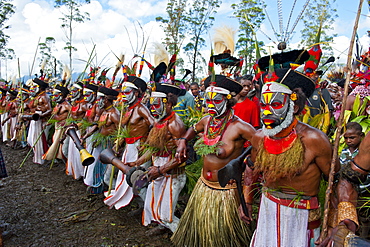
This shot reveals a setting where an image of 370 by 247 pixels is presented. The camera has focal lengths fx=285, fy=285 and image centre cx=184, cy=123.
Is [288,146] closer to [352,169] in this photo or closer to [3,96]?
[352,169]

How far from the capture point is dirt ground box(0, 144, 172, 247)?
4035 mm

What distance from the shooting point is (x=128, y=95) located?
506cm

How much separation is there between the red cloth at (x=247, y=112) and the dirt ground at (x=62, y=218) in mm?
2301

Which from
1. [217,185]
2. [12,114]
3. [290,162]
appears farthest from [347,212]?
[12,114]

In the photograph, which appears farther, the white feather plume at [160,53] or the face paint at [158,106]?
the white feather plume at [160,53]

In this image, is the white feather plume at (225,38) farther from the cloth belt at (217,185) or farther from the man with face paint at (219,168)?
the cloth belt at (217,185)

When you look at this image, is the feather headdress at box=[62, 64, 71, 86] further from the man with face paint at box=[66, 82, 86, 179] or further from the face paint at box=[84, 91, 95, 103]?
the face paint at box=[84, 91, 95, 103]

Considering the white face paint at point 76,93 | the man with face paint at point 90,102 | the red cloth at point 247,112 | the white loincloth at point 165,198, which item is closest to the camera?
the white loincloth at point 165,198

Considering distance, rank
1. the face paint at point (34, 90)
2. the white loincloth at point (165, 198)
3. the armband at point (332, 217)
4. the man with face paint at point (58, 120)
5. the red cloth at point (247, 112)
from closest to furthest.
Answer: the armband at point (332, 217) < the white loincloth at point (165, 198) < the red cloth at point (247, 112) < the man with face paint at point (58, 120) < the face paint at point (34, 90)

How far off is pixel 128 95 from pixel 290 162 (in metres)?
3.50

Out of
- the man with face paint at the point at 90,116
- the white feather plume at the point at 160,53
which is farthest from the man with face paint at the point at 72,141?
the white feather plume at the point at 160,53

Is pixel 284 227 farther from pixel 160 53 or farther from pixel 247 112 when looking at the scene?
pixel 160 53

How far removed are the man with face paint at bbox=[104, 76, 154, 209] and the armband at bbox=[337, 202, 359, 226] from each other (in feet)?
10.8

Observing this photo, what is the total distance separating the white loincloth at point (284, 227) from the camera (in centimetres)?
227
